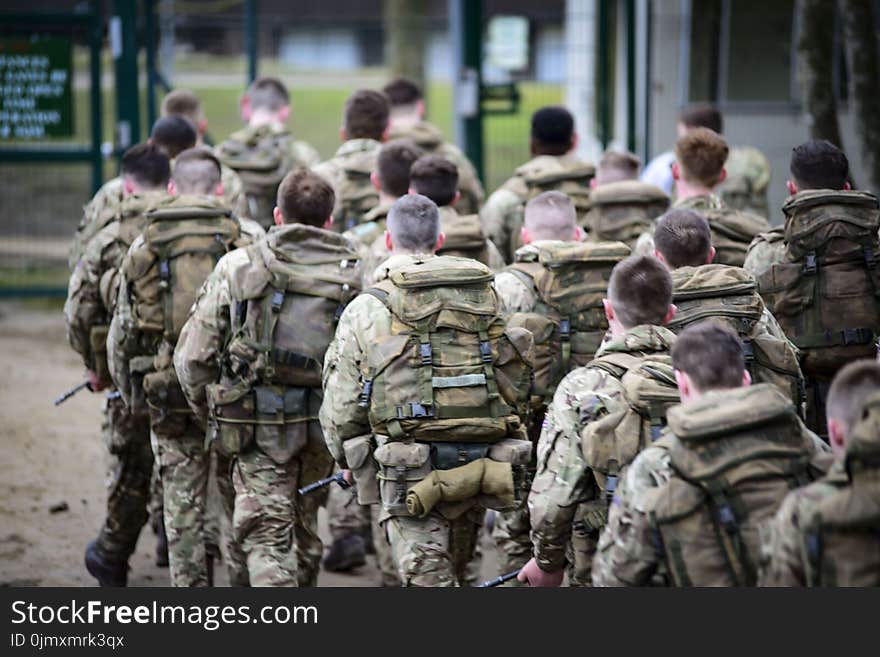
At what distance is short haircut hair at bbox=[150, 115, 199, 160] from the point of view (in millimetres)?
7879

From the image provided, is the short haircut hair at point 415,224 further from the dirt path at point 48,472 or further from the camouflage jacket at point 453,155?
the camouflage jacket at point 453,155

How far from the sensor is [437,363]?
5039mm

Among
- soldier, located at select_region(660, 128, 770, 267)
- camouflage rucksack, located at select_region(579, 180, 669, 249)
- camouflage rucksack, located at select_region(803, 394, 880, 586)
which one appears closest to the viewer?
camouflage rucksack, located at select_region(803, 394, 880, 586)

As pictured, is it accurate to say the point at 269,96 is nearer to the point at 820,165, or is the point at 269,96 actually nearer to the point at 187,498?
the point at 187,498

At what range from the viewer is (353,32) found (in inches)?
1237

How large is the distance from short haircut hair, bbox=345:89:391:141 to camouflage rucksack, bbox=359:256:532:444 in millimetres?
3554

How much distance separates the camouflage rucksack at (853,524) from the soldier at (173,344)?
3495mm

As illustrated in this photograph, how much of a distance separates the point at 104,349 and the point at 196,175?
1.03 metres

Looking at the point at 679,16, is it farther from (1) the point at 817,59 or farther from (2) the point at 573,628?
(2) the point at 573,628

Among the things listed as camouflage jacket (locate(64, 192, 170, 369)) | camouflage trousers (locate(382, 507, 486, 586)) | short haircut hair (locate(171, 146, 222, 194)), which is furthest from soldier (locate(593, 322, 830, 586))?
camouflage jacket (locate(64, 192, 170, 369))

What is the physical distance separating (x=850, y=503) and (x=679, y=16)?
32.6 feet

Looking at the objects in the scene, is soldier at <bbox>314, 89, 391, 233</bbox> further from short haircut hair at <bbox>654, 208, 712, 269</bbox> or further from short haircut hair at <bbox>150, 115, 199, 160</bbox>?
short haircut hair at <bbox>654, 208, 712, 269</bbox>

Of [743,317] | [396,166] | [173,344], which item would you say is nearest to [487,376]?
[743,317]

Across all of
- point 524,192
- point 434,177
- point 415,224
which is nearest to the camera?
point 415,224
